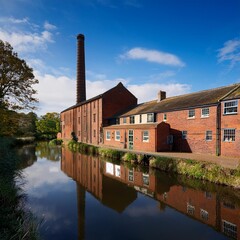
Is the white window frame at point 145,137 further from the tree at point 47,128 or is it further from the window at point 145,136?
the tree at point 47,128

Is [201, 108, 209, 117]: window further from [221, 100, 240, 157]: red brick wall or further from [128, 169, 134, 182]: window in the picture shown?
[128, 169, 134, 182]: window

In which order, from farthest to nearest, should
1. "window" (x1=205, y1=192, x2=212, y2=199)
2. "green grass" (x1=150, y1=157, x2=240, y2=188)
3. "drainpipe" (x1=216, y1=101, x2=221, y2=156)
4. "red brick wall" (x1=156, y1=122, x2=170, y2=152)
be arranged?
"red brick wall" (x1=156, y1=122, x2=170, y2=152)
"drainpipe" (x1=216, y1=101, x2=221, y2=156)
"green grass" (x1=150, y1=157, x2=240, y2=188)
"window" (x1=205, y1=192, x2=212, y2=199)

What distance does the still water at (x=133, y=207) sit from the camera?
7.21m

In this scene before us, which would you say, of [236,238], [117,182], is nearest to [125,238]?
[236,238]

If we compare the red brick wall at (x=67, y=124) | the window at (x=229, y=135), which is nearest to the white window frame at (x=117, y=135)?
the window at (x=229, y=135)

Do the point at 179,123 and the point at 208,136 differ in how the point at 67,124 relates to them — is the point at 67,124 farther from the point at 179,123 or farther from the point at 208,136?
the point at 208,136

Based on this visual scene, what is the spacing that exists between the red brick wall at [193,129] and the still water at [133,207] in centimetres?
654

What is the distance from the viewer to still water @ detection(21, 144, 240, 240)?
7215 mm

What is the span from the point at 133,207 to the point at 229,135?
1239cm

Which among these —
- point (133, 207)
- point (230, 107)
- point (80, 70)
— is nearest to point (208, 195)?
point (133, 207)

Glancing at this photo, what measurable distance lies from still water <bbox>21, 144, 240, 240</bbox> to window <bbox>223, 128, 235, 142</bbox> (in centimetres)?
677

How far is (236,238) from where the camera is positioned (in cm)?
673

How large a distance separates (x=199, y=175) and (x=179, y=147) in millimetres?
8768

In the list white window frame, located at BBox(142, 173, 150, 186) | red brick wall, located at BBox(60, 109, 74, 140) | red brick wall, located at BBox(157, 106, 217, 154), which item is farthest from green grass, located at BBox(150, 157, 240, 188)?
red brick wall, located at BBox(60, 109, 74, 140)
